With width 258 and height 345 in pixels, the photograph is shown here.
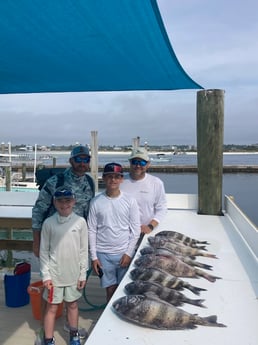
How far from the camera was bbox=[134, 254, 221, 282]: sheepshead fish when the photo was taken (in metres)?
2.30

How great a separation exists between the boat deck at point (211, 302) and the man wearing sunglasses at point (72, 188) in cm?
58

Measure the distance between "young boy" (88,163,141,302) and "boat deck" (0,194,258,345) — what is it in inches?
7.0

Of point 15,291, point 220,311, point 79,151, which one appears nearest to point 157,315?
point 220,311

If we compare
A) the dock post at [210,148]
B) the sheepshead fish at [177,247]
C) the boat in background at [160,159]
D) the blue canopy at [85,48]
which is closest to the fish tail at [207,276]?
the sheepshead fish at [177,247]

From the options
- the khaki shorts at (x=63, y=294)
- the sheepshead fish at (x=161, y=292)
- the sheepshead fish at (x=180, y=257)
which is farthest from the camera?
the khaki shorts at (x=63, y=294)

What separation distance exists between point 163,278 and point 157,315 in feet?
1.38

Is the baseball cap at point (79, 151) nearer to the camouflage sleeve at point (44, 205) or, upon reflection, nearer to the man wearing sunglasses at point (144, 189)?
the camouflage sleeve at point (44, 205)

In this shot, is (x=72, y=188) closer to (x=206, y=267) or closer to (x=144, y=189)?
(x=144, y=189)

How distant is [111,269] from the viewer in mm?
2816

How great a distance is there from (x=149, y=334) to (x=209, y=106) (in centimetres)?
350

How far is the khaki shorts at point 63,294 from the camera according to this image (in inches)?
103

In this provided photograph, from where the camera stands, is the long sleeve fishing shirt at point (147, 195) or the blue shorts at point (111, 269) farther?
the long sleeve fishing shirt at point (147, 195)

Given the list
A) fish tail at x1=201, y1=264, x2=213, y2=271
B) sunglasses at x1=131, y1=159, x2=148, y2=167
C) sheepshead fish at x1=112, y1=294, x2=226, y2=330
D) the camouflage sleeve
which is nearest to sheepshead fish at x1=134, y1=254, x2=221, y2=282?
fish tail at x1=201, y1=264, x2=213, y2=271

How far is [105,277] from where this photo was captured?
2.84m
